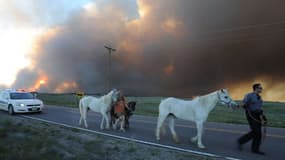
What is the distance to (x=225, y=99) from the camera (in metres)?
8.09

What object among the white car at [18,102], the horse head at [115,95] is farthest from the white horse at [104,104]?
the white car at [18,102]

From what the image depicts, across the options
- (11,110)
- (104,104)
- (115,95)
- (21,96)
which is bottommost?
(11,110)

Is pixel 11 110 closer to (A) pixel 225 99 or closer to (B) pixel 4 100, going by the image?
(B) pixel 4 100

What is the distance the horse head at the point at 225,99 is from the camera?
26.1ft

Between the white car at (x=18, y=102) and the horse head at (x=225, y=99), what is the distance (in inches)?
575

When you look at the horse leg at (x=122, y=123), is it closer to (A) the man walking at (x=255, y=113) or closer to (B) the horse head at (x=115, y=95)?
(B) the horse head at (x=115, y=95)

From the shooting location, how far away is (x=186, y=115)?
28.4 ft

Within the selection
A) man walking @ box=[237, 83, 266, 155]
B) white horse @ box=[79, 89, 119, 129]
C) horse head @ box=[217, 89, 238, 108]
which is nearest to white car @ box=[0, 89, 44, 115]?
white horse @ box=[79, 89, 119, 129]

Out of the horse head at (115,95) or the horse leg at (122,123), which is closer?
the horse leg at (122,123)


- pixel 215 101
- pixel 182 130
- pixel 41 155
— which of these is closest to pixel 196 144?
pixel 215 101

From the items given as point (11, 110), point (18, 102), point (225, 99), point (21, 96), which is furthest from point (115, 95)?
point (21, 96)

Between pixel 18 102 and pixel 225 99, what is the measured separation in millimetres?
15151

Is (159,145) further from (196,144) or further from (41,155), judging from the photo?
(41,155)

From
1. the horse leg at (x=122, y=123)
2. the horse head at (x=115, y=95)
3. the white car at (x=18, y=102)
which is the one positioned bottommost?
the horse leg at (x=122, y=123)
